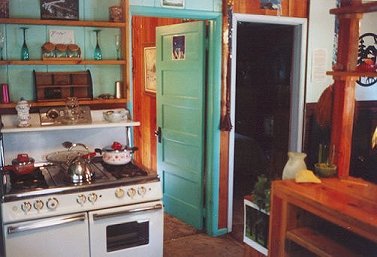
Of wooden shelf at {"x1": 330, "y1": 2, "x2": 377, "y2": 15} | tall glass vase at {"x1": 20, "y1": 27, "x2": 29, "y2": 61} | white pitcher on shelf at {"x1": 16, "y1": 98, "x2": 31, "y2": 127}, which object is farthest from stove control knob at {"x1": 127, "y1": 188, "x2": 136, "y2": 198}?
wooden shelf at {"x1": 330, "y1": 2, "x2": 377, "y2": 15}

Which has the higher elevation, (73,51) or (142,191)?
(73,51)

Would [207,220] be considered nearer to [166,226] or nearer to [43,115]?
[166,226]

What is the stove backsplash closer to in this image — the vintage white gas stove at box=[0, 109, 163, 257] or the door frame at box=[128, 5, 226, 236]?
the vintage white gas stove at box=[0, 109, 163, 257]

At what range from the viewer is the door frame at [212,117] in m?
3.67

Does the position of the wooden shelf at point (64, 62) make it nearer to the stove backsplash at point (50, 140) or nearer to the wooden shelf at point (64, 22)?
the wooden shelf at point (64, 22)

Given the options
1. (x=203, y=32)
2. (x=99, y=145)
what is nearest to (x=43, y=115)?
(x=99, y=145)

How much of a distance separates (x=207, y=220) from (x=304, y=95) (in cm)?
157

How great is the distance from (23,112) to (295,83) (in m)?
2.58

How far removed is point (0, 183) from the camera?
2721mm

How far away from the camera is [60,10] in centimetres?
302

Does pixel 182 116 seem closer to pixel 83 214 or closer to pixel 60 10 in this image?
pixel 60 10

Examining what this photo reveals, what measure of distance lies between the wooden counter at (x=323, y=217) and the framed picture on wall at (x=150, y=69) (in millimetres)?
2905

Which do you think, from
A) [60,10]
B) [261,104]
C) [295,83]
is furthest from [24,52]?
[261,104]

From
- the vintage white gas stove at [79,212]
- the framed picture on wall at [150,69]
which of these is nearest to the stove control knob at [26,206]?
the vintage white gas stove at [79,212]
